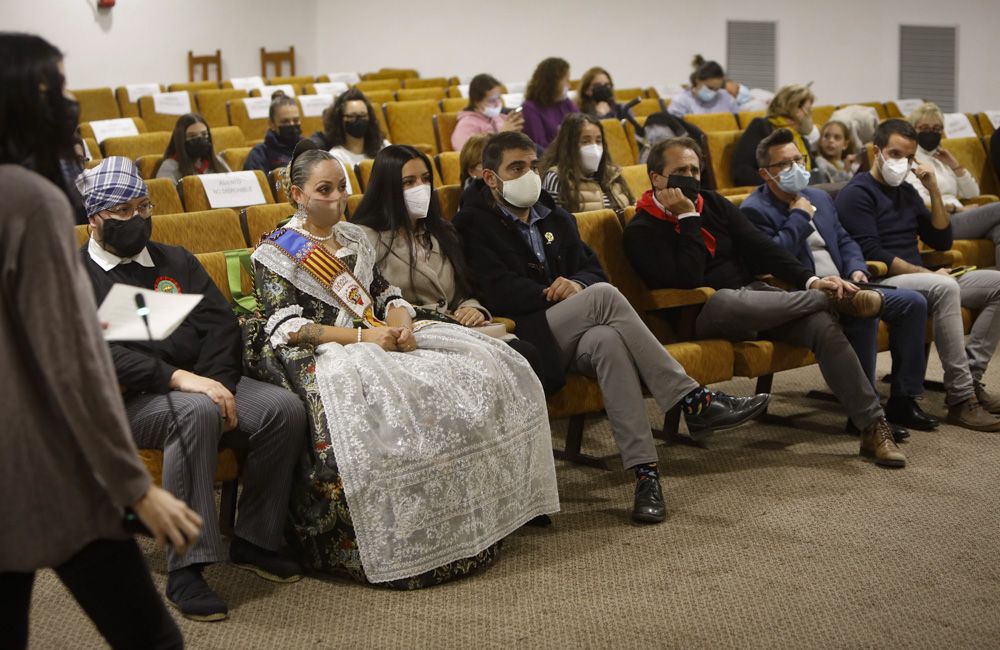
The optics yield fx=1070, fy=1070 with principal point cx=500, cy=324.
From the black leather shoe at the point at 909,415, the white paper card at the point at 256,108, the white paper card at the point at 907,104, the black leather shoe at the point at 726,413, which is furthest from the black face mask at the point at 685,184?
the white paper card at the point at 907,104

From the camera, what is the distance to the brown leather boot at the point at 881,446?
3.40 meters

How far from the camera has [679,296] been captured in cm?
352

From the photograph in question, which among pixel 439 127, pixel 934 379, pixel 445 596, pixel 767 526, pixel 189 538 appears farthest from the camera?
pixel 439 127

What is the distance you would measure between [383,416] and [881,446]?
5.65ft

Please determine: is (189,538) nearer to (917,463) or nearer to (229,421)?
(229,421)

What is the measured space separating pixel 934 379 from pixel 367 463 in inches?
111

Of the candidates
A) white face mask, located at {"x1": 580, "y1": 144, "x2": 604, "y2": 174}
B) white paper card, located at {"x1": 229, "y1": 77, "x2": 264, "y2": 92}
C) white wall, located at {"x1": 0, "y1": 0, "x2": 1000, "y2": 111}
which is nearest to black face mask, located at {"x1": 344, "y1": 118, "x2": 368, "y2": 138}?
white face mask, located at {"x1": 580, "y1": 144, "x2": 604, "y2": 174}

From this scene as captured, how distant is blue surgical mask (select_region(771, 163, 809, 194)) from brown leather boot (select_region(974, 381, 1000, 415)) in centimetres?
97

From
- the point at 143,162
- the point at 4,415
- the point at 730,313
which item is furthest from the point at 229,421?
the point at 143,162

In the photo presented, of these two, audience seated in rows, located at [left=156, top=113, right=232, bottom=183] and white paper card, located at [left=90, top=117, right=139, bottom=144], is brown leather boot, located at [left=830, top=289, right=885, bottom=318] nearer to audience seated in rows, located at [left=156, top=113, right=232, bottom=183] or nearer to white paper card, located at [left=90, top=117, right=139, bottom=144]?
audience seated in rows, located at [left=156, top=113, right=232, bottom=183]

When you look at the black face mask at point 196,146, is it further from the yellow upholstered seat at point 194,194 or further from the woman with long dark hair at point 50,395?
the woman with long dark hair at point 50,395

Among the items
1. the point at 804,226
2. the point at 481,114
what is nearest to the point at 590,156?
the point at 804,226

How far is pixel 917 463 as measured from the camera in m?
3.45

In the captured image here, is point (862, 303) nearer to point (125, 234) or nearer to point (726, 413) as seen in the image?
point (726, 413)
